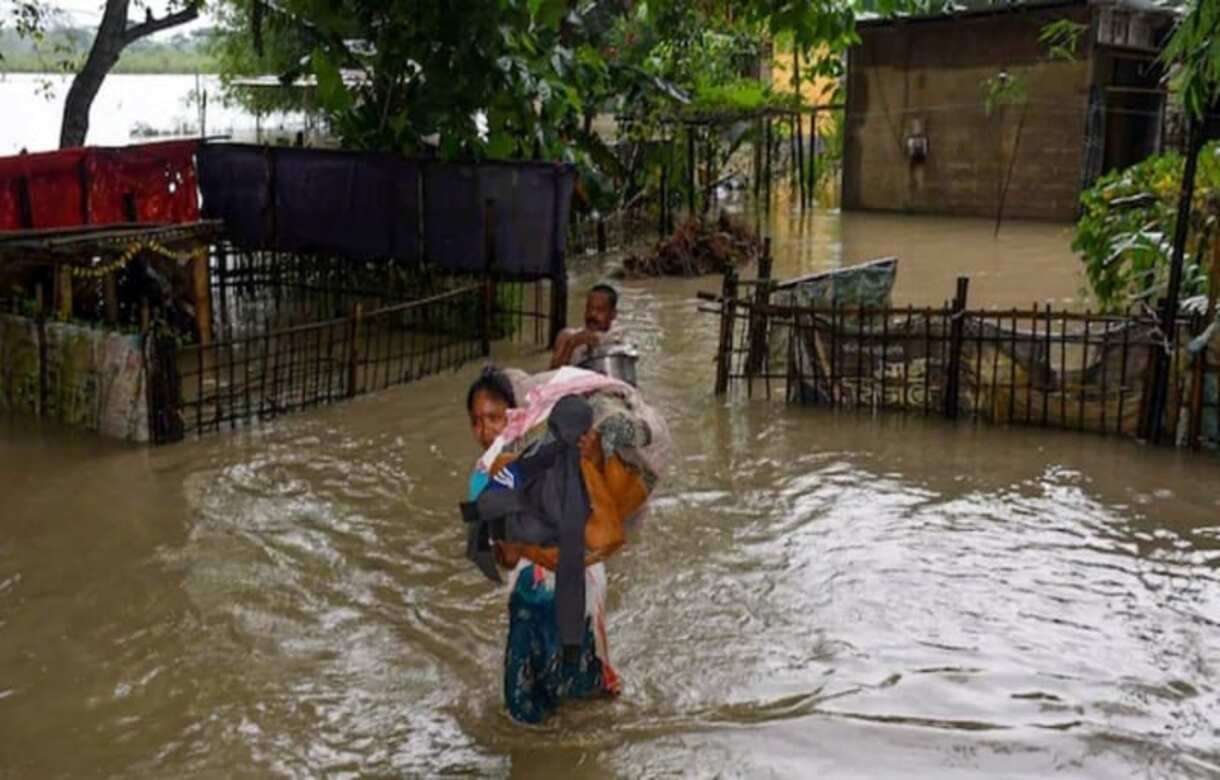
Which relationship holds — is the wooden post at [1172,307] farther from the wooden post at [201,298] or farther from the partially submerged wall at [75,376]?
the wooden post at [201,298]

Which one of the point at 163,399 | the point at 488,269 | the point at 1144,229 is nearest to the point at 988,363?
the point at 1144,229

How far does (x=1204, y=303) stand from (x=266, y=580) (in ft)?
20.7

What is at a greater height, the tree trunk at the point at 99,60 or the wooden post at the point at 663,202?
the tree trunk at the point at 99,60

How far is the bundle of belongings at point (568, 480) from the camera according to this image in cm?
401

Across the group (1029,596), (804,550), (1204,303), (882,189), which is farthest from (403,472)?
(882,189)

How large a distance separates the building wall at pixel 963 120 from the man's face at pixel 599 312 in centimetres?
1516

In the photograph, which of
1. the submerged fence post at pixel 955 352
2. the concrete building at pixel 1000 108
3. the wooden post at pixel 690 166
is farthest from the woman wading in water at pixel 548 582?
the concrete building at pixel 1000 108

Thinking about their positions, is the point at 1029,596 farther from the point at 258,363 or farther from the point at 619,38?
the point at 619,38

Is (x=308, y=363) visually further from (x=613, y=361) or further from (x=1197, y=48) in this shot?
(x=1197, y=48)

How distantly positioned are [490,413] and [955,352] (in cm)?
534

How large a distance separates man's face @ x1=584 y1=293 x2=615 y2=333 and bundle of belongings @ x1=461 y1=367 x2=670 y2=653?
2.64m

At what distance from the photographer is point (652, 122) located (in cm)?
1895

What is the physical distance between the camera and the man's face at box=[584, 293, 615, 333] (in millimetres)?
6871

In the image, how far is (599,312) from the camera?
6871 millimetres
